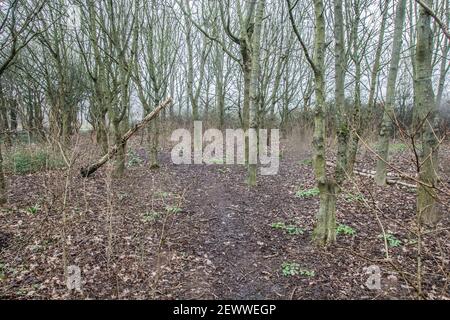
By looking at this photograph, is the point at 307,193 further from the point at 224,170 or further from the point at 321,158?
the point at 224,170

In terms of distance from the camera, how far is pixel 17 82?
14.9 metres

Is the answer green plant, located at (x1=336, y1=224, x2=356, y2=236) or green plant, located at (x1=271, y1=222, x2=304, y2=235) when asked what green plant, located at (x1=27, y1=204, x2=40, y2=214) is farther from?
green plant, located at (x1=336, y1=224, x2=356, y2=236)

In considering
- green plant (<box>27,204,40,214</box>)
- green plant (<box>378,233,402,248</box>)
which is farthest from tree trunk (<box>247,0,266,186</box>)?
green plant (<box>27,204,40,214</box>)

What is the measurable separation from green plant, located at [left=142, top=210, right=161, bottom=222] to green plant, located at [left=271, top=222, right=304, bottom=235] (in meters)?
2.02

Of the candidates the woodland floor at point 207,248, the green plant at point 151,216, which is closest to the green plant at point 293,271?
the woodland floor at point 207,248

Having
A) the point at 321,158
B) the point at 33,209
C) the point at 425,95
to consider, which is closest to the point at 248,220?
the point at 321,158

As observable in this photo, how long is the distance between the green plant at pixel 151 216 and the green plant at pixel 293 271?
245 centimetres

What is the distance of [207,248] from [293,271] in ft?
4.18

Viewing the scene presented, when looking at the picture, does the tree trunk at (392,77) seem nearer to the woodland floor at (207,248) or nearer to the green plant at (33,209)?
the woodland floor at (207,248)

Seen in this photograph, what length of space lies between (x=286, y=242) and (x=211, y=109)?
68.1 ft

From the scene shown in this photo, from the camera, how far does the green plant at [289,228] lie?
15.5 ft

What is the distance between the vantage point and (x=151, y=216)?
5266 millimetres
